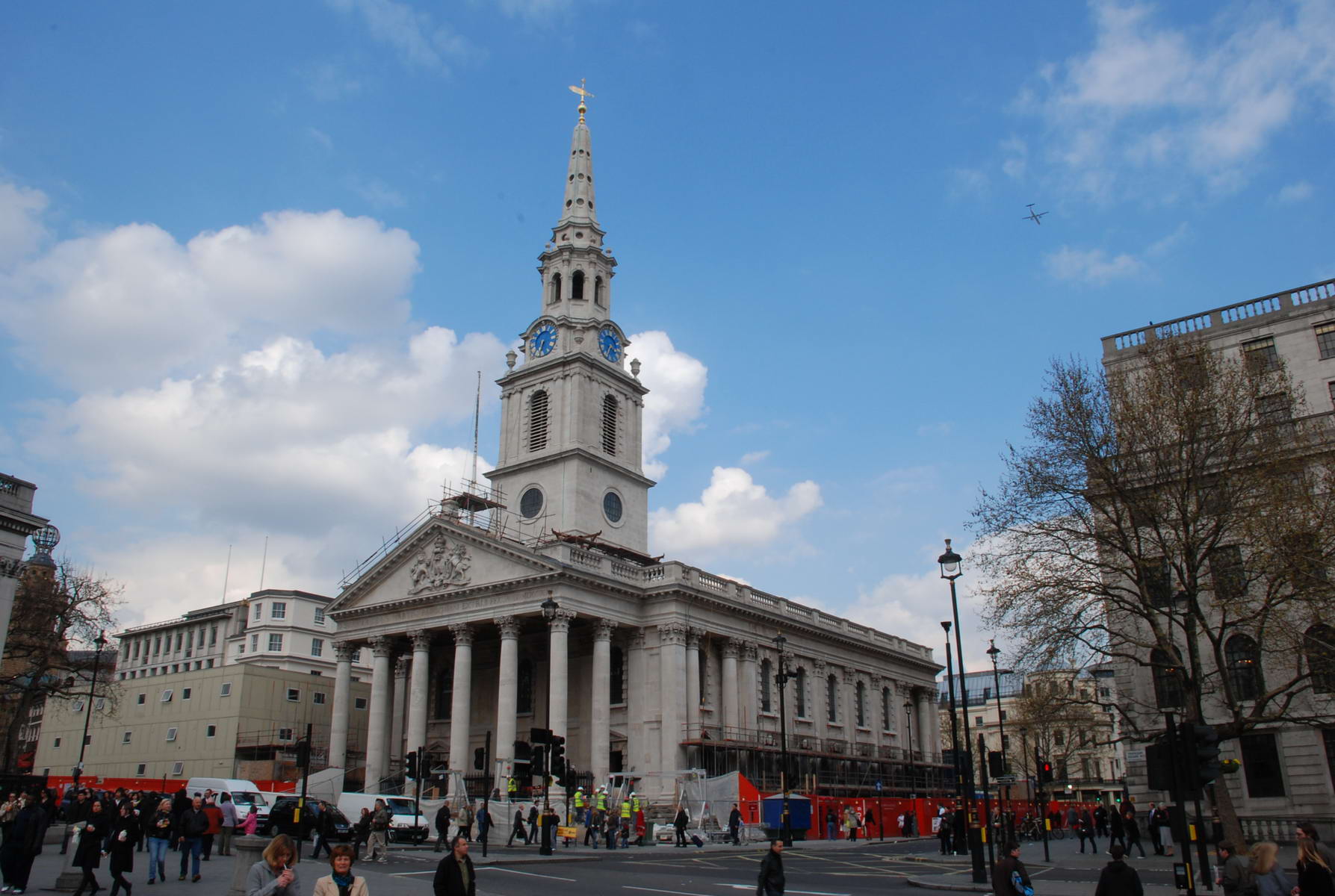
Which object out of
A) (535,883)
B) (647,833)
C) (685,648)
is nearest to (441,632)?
(685,648)

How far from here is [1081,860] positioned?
32.6 metres

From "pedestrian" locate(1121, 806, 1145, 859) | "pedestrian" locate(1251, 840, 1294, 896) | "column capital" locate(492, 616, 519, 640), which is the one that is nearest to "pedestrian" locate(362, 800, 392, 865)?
"column capital" locate(492, 616, 519, 640)

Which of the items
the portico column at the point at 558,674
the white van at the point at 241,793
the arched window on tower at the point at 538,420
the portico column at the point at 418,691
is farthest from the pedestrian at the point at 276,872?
the arched window on tower at the point at 538,420

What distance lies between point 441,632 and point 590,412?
51.4 ft

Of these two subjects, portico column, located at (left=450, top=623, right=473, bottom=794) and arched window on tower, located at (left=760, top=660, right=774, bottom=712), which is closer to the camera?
portico column, located at (left=450, top=623, right=473, bottom=794)

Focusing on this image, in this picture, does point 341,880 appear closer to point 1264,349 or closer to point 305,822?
point 305,822

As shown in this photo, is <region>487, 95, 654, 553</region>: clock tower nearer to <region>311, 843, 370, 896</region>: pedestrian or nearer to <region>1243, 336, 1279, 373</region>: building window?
<region>1243, 336, 1279, 373</region>: building window

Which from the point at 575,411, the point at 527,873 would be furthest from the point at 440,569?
the point at 527,873

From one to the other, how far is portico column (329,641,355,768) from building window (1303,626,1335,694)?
139ft

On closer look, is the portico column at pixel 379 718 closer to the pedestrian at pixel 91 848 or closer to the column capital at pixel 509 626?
the column capital at pixel 509 626

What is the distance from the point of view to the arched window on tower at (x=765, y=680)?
181ft

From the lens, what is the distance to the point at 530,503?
2322 inches

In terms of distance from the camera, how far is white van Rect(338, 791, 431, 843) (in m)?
36.2

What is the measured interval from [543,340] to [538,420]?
5.26 metres
